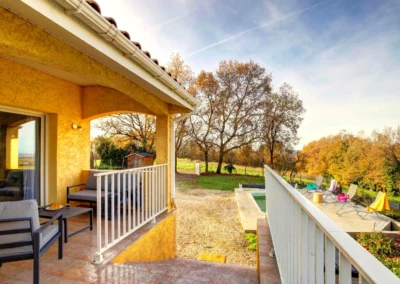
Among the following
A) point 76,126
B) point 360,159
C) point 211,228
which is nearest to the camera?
point 76,126

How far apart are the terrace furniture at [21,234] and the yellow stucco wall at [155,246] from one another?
1124 mm

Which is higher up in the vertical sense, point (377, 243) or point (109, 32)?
point (109, 32)

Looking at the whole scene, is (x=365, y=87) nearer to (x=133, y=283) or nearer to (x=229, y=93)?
(x=229, y=93)

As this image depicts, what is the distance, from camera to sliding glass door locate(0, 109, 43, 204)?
5.02 meters

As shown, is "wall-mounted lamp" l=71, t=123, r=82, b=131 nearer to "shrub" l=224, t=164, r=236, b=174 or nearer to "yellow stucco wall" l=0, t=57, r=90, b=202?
"yellow stucco wall" l=0, t=57, r=90, b=202

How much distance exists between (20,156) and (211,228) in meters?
6.56

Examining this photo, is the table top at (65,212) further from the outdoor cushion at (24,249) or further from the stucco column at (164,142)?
the stucco column at (164,142)

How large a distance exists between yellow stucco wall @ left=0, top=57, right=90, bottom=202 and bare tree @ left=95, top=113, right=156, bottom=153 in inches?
488

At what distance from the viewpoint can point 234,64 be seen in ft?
75.2

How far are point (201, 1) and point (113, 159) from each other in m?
12.9

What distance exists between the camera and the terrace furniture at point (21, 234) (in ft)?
8.55

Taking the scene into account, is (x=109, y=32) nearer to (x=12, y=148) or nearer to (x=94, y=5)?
(x=94, y=5)

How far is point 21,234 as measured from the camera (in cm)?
275

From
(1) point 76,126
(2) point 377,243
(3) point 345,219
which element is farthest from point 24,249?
(3) point 345,219
